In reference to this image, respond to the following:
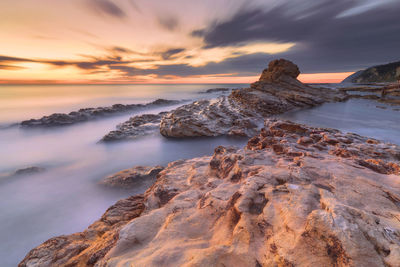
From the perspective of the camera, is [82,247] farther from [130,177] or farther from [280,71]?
[280,71]

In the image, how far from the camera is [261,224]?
87.0 inches

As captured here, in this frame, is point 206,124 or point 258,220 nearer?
point 258,220

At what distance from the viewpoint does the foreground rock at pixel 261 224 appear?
1.68 m

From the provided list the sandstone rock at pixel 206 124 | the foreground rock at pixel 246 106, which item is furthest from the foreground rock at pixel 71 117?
the sandstone rock at pixel 206 124

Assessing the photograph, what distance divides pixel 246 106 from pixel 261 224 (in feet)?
50.8

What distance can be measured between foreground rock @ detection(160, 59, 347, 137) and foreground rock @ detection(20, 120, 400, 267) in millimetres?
7114

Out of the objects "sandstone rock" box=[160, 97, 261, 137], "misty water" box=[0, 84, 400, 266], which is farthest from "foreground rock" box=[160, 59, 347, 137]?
"misty water" box=[0, 84, 400, 266]

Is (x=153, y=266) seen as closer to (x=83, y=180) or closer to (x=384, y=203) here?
(x=384, y=203)

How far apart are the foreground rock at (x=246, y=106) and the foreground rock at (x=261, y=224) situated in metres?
7.11

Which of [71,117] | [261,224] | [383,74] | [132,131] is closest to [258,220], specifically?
[261,224]

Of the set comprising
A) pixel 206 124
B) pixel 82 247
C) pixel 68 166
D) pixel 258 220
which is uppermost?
pixel 258 220

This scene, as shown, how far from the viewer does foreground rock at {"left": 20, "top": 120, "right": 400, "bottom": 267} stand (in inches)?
66.3

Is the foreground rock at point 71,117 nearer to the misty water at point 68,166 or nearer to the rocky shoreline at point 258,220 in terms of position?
the misty water at point 68,166

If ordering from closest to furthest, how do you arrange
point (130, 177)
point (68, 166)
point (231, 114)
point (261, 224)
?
point (261, 224), point (130, 177), point (68, 166), point (231, 114)
